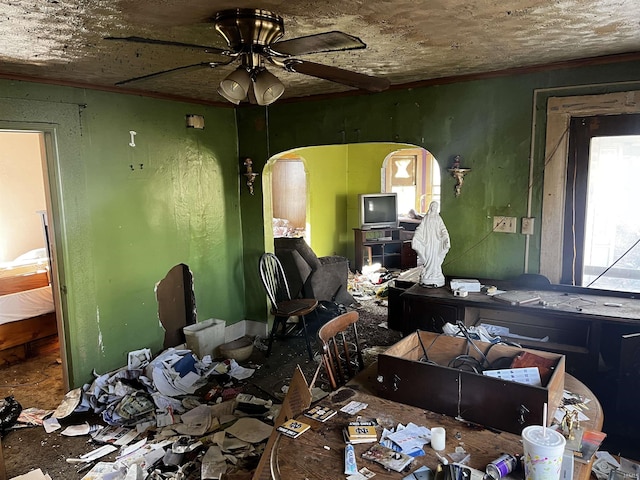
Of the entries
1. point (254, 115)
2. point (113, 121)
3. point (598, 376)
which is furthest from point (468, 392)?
point (254, 115)

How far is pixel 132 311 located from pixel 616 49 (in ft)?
12.9

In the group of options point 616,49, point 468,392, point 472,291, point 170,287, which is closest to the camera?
point 468,392

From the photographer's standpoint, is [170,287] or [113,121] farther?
[170,287]

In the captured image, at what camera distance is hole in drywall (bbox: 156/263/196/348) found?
13.7 feet

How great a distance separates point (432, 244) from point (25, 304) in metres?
3.77

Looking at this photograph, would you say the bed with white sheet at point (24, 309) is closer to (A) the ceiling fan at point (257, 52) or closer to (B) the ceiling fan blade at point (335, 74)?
(A) the ceiling fan at point (257, 52)

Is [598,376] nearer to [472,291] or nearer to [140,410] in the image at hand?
[472,291]

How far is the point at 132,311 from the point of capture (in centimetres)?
389

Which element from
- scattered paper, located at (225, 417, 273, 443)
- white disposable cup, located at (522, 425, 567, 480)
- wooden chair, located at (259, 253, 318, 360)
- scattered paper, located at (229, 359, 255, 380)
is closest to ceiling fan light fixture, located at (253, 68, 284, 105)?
white disposable cup, located at (522, 425, 567, 480)

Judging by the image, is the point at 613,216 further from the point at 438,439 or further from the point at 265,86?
the point at 265,86

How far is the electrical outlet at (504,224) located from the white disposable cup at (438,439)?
85.1 inches

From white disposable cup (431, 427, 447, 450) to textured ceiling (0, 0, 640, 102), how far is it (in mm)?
1660

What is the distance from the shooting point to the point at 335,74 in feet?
6.72

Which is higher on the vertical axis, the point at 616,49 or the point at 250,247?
the point at 616,49
